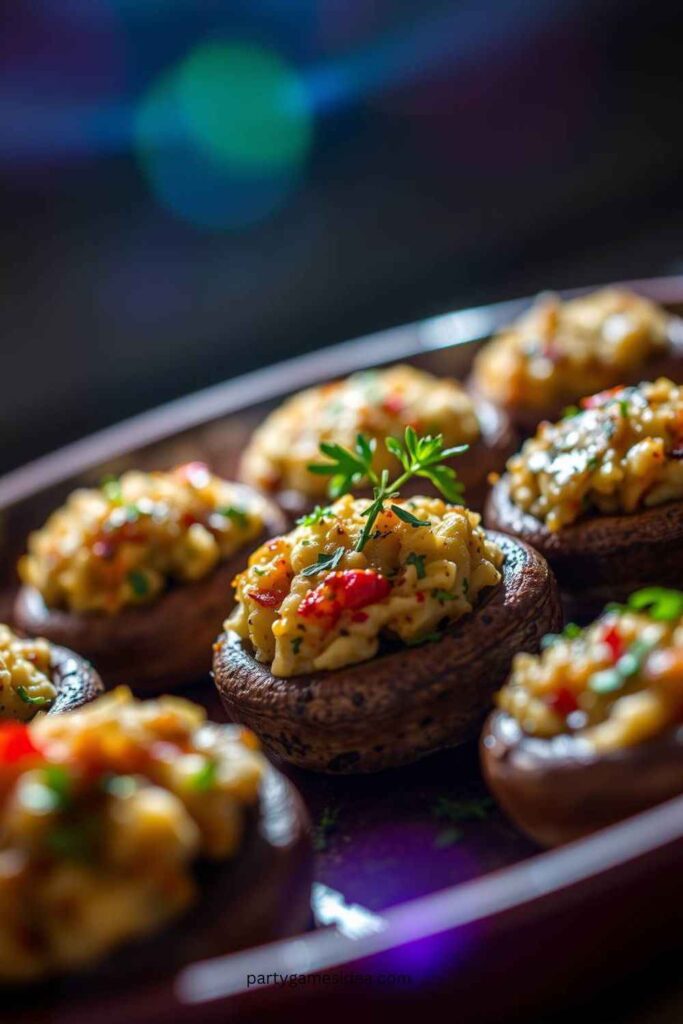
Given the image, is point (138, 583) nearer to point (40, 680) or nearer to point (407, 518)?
point (40, 680)

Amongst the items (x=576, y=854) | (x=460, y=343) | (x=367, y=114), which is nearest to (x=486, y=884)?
(x=576, y=854)

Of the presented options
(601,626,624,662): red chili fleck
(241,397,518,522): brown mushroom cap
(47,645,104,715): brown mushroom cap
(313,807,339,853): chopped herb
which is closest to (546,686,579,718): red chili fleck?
(601,626,624,662): red chili fleck

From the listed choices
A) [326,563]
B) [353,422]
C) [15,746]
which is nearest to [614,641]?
[326,563]

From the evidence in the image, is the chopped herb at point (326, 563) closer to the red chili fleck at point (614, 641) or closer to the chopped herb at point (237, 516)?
the red chili fleck at point (614, 641)

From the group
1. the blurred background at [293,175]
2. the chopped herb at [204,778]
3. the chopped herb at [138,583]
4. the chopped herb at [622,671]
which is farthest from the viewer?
the blurred background at [293,175]

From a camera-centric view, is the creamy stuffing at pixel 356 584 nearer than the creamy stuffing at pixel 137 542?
Yes

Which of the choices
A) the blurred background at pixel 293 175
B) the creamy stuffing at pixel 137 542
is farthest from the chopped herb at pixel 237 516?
the blurred background at pixel 293 175
